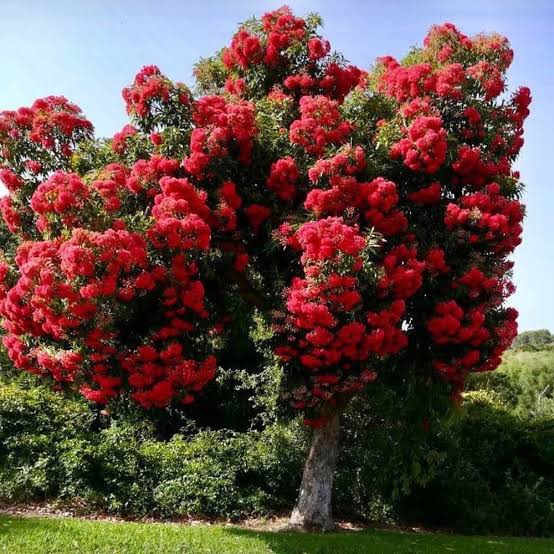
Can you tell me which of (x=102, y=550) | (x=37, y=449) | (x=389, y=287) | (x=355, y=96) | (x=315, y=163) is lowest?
(x=102, y=550)

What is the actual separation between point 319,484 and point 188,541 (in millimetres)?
3017

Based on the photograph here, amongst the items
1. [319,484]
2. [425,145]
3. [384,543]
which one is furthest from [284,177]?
[384,543]

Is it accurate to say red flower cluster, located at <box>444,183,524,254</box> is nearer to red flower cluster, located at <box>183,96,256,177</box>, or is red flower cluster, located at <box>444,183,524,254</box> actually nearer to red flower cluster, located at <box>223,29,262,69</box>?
red flower cluster, located at <box>183,96,256,177</box>

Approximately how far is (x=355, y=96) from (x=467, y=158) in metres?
2.42

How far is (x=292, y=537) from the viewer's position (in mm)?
10117

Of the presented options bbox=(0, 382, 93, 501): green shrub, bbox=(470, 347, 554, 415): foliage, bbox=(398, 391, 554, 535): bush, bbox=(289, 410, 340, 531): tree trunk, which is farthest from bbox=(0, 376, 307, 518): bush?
bbox=(470, 347, 554, 415): foliage

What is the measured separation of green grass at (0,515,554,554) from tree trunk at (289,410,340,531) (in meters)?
0.59

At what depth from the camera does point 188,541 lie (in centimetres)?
921

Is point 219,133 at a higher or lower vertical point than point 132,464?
higher

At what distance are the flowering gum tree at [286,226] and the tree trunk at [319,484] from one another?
35 millimetres

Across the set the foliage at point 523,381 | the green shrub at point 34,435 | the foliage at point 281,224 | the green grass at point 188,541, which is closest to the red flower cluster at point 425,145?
the foliage at point 281,224

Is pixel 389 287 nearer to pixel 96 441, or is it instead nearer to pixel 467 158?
pixel 467 158

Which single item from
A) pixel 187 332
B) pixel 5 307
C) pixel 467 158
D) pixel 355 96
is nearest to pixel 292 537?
pixel 187 332

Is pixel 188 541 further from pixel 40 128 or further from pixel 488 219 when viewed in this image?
pixel 40 128
